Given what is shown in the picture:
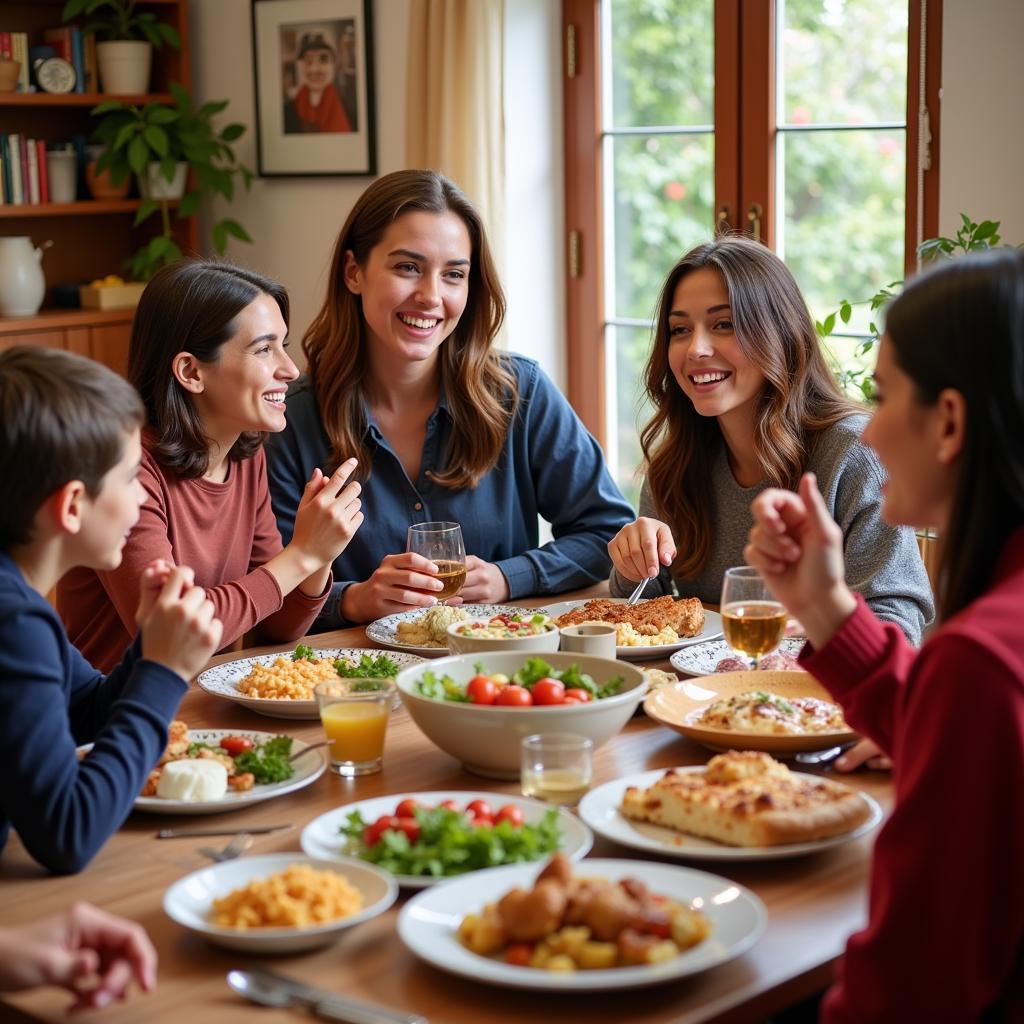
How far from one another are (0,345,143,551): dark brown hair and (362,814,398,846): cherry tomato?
0.49 m

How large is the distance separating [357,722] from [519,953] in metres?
0.56

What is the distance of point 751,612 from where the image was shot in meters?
1.82

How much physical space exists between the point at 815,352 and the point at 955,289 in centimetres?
138

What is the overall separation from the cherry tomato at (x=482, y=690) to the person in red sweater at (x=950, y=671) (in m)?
0.42

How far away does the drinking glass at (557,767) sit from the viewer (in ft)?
5.26

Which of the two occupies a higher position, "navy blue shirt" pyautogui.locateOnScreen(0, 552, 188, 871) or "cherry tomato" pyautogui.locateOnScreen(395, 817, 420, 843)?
"navy blue shirt" pyautogui.locateOnScreen(0, 552, 188, 871)

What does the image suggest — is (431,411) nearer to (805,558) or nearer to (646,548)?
(646,548)

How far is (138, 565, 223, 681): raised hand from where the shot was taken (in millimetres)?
1614

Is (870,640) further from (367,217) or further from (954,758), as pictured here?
(367,217)

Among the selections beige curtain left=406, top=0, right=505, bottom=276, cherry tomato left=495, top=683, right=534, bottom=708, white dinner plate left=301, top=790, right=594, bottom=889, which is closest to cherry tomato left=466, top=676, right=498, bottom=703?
cherry tomato left=495, top=683, right=534, bottom=708

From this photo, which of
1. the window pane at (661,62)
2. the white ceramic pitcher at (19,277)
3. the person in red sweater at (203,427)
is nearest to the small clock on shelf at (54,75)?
the white ceramic pitcher at (19,277)

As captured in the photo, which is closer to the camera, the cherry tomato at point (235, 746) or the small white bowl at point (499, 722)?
the small white bowl at point (499, 722)

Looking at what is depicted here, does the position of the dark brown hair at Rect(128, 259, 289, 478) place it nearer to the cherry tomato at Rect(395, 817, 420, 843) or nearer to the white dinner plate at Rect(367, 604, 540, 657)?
the white dinner plate at Rect(367, 604, 540, 657)

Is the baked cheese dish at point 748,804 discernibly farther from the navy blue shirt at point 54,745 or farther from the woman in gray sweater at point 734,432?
the woman in gray sweater at point 734,432
